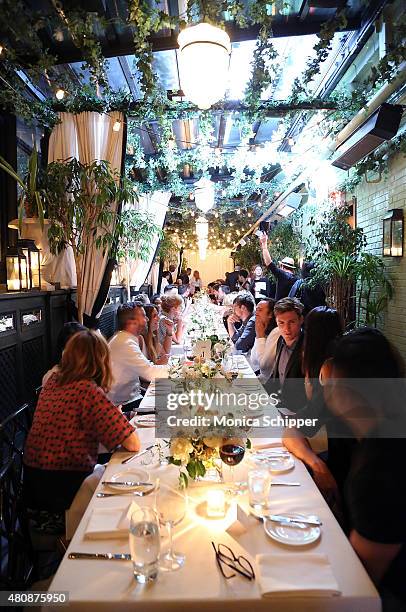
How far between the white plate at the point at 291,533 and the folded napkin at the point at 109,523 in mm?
413

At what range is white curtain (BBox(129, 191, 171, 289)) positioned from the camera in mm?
6970

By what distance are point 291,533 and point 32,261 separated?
3.04m

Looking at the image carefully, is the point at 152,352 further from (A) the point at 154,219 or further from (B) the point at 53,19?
(A) the point at 154,219

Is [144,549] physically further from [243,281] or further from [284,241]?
[243,281]

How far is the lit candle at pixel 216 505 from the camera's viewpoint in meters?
1.37

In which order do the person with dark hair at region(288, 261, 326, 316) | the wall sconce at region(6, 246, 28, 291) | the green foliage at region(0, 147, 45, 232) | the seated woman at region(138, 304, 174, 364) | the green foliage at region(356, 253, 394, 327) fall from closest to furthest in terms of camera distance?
the green foliage at region(0, 147, 45, 232) → the wall sconce at region(6, 246, 28, 291) → the seated woman at region(138, 304, 174, 364) → the green foliage at region(356, 253, 394, 327) → the person with dark hair at region(288, 261, 326, 316)

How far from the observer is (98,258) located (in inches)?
157

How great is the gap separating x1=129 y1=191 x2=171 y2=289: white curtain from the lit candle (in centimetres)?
574

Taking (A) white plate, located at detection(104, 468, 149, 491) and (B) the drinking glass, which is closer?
(B) the drinking glass

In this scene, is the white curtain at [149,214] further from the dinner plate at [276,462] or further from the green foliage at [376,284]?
the dinner plate at [276,462]

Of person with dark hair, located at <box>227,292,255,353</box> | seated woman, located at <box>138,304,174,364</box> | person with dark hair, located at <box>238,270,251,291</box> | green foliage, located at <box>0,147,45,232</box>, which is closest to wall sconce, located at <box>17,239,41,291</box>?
green foliage, located at <box>0,147,45,232</box>

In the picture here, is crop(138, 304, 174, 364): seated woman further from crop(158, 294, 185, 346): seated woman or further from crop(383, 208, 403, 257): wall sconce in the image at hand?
crop(383, 208, 403, 257): wall sconce

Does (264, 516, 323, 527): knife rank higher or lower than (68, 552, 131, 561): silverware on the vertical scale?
higher

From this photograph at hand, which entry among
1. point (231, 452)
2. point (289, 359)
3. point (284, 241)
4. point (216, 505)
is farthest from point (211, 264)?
point (216, 505)
